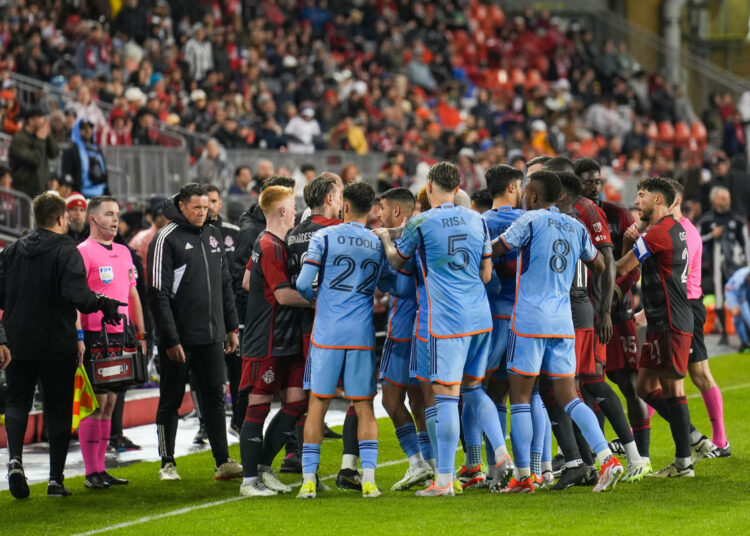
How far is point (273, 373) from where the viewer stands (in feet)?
26.2

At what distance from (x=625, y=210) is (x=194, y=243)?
307 cm

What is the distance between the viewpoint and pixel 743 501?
742 centimetres

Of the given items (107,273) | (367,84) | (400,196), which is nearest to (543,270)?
(400,196)

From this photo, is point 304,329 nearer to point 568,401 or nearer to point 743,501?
point 568,401

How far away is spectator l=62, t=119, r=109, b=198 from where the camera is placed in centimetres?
1478

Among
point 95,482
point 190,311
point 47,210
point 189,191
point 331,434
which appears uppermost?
point 189,191

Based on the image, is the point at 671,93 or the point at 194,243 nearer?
the point at 194,243

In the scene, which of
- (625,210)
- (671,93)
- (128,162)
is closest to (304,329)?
(625,210)

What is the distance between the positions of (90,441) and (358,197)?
260 centimetres

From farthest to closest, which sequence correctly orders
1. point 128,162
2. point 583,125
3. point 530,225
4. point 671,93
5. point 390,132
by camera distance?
point 671,93 < point 583,125 < point 390,132 < point 128,162 < point 530,225

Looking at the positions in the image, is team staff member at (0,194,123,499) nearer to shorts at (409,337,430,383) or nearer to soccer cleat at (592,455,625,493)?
shorts at (409,337,430,383)

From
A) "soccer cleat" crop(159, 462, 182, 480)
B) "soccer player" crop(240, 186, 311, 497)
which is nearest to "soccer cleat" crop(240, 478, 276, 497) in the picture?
"soccer player" crop(240, 186, 311, 497)

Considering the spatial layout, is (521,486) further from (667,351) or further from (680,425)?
(667,351)

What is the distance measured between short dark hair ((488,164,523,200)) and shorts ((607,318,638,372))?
1.48 meters
